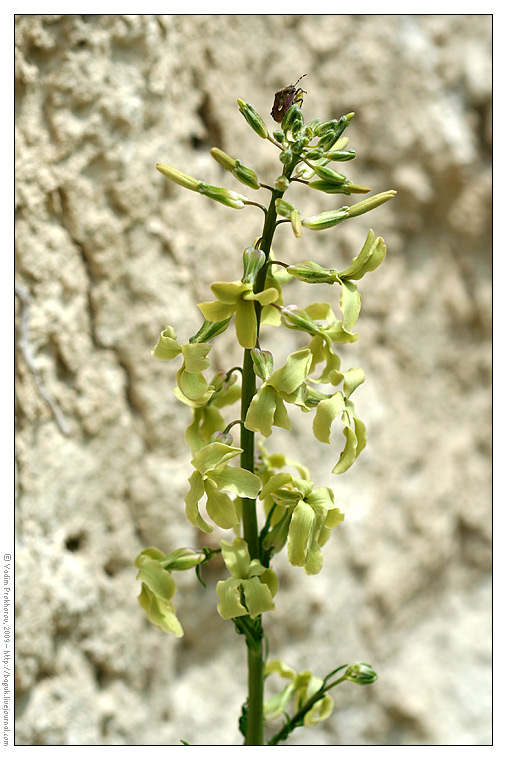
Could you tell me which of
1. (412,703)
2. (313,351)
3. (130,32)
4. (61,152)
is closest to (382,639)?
(412,703)

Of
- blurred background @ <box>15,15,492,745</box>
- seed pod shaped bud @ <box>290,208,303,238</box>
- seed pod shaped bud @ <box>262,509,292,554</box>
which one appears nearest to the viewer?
seed pod shaped bud @ <box>290,208,303,238</box>

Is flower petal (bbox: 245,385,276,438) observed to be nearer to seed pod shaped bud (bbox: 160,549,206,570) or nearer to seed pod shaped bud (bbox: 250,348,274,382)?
seed pod shaped bud (bbox: 250,348,274,382)

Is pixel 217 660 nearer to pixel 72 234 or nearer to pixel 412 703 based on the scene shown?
pixel 412 703

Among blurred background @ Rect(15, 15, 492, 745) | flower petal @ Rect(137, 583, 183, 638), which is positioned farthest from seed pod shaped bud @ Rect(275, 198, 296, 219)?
blurred background @ Rect(15, 15, 492, 745)

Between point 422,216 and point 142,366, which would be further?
point 422,216

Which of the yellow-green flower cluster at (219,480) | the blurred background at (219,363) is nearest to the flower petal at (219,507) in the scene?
the yellow-green flower cluster at (219,480)

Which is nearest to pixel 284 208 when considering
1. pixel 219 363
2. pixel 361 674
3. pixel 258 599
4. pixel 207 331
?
pixel 207 331
